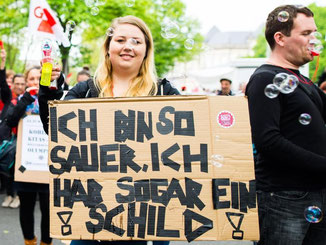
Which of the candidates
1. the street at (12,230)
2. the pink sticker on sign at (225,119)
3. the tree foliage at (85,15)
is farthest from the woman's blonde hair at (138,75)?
the tree foliage at (85,15)

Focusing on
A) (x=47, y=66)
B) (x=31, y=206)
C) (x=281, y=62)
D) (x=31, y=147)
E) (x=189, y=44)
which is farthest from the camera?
(x=31, y=147)

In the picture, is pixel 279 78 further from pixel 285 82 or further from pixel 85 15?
pixel 85 15

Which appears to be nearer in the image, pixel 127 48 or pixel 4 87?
pixel 127 48

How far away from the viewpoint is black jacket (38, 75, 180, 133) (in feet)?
6.82

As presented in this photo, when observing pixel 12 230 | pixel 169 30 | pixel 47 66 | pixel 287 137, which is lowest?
pixel 12 230

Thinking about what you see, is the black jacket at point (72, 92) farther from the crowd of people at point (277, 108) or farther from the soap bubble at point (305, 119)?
the soap bubble at point (305, 119)

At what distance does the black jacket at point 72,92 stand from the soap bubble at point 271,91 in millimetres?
493

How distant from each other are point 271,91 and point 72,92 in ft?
3.27

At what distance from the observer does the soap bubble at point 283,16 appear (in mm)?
2055

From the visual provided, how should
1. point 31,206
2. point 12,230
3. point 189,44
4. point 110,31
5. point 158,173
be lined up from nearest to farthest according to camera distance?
point 158,173, point 110,31, point 189,44, point 31,206, point 12,230

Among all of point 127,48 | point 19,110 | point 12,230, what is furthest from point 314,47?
point 12,230

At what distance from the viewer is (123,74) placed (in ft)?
7.22

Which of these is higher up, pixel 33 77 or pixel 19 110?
pixel 33 77

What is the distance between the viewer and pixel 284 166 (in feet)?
6.49
